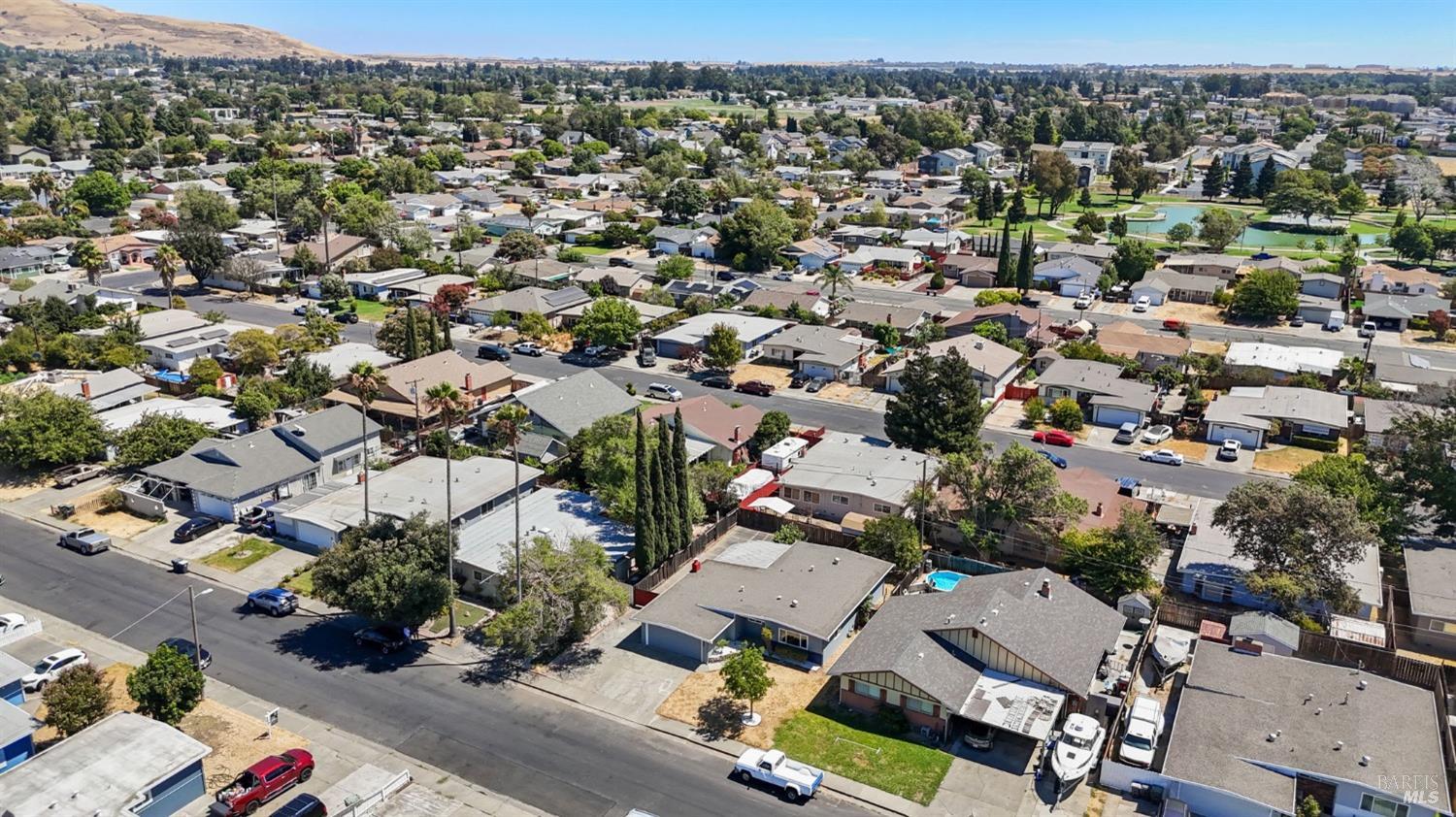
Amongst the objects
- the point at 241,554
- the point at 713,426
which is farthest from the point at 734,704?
the point at 241,554

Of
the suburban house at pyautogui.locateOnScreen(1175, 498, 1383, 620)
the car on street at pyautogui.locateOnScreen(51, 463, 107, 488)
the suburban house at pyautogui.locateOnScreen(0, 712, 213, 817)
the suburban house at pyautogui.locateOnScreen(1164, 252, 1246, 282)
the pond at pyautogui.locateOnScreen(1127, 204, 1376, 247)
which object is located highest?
the pond at pyautogui.locateOnScreen(1127, 204, 1376, 247)

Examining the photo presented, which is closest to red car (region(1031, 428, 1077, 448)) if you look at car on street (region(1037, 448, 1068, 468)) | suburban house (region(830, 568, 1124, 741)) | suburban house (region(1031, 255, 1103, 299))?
car on street (region(1037, 448, 1068, 468))

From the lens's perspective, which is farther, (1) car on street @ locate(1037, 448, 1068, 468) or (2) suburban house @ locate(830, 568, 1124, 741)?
(1) car on street @ locate(1037, 448, 1068, 468)

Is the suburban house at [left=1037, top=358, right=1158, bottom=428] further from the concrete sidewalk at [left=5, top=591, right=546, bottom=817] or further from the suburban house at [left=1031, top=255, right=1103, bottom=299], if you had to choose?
the concrete sidewalk at [left=5, top=591, right=546, bottom=817]

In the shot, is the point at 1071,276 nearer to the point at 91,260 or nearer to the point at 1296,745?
the point at 1296,745

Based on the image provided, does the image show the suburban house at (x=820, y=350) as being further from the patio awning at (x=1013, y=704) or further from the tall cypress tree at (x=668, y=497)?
the patio awning at (x=1013, y=704)

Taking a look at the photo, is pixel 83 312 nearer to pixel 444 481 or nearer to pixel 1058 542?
pixel 444 481
